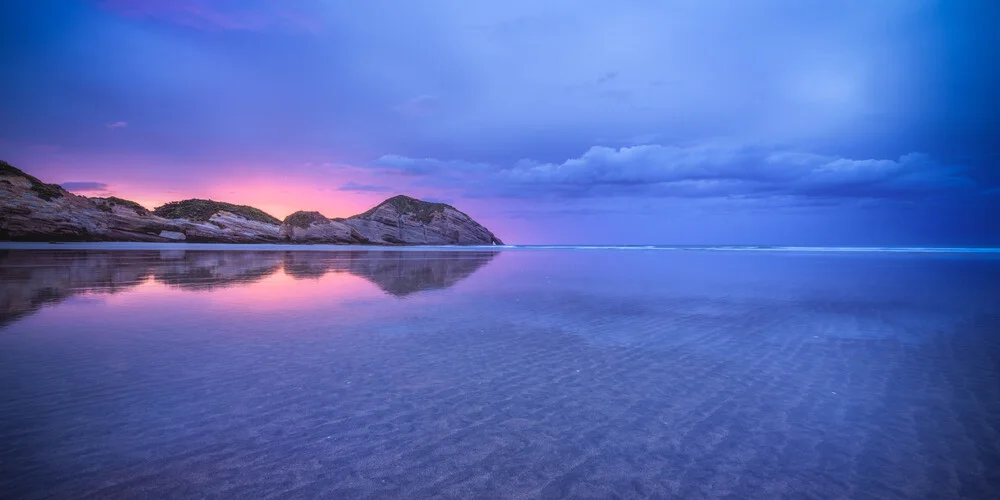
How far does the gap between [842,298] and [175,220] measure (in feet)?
312

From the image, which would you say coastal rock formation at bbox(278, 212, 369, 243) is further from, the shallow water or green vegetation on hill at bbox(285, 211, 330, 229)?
the shallow water

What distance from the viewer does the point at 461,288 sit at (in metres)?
18.4

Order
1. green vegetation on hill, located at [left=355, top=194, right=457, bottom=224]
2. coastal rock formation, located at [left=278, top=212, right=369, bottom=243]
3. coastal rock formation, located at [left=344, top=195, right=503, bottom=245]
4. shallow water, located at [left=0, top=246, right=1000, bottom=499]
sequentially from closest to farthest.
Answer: shallow water, located at [left=0, top=246, right=1000, bottom=499] < coastal rock formation, located at [left=278, top=212, right=369, bottom=243] < coastal rock formation, located at [left=344, top=195, right=503, bottom=245] < green vegetation on hill, located at [left=355, top=194, right=457, bottom=224]

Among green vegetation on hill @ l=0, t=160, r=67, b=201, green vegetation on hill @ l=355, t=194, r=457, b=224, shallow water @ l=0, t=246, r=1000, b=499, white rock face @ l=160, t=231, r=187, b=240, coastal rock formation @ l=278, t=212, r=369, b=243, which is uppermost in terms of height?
green vegetation on hill @ l=355, t=194, r=457, b=224

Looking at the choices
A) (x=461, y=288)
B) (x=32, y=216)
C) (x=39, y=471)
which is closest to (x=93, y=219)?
(x=32, y=216)

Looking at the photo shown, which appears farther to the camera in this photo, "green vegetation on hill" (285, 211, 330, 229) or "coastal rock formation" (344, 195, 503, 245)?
"coastal rock formation" (344, 195, 503, 245)

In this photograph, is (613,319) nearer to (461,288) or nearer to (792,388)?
(792,388)

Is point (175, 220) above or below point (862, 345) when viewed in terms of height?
above

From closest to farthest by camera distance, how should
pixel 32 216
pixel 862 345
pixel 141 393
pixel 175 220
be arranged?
pixel 141 393 < pixel 862 345 < pixel 32 216 < pixel 175 220

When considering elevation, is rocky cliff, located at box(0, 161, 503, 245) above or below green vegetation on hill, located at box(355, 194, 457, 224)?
below

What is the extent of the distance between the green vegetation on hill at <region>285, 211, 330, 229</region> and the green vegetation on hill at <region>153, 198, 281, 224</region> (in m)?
5.90

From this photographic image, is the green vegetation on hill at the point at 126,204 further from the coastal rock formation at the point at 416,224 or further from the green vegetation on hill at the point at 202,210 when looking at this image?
the coastal rock formation at the point at 416,224

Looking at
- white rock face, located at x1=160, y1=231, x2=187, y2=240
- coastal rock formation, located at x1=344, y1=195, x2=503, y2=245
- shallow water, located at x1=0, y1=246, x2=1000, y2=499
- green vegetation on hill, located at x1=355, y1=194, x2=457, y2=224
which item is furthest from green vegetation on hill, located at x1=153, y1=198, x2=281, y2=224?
shallow water, located at x1=0, y1=246, x2=1000, y2=499

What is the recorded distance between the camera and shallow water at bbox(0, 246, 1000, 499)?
3730 millimetres
